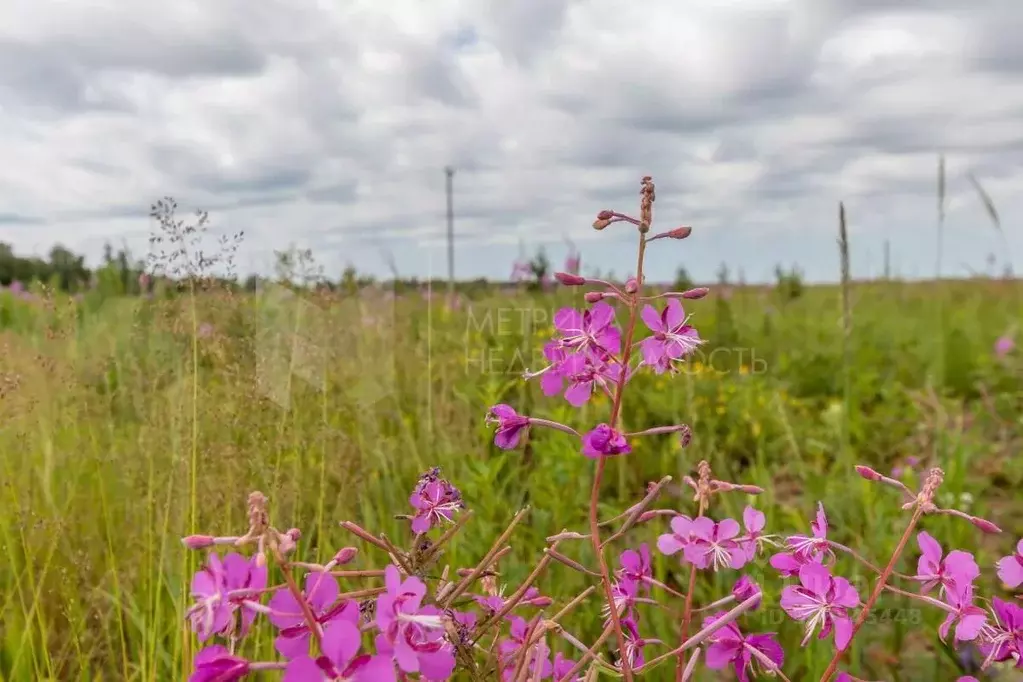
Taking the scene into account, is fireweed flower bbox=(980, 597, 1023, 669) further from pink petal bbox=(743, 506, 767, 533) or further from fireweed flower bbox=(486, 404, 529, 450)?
fireweed flower bbox=(486, 404, 529, 450)

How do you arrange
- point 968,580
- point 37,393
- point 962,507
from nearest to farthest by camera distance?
1. point 968,580
2. point 37,393
3. point 962,507

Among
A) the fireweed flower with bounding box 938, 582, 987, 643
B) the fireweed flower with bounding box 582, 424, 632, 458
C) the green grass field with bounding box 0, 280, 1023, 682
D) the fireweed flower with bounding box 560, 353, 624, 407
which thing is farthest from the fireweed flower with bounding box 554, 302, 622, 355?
the green grass field with bounding box 0, 280, 1023, 682

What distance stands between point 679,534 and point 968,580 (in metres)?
0.32

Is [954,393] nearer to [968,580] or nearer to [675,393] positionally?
[675,393]

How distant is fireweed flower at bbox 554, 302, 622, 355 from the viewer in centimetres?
89

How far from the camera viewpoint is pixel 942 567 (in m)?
0.99

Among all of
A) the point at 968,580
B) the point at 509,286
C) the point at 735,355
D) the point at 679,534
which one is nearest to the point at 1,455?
the point at 679,534

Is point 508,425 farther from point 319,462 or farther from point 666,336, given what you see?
point 319,462

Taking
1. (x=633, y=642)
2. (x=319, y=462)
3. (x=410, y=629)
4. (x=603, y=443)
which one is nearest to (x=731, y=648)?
(x=633, y=642)

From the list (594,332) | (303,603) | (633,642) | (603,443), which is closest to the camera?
(303,603)

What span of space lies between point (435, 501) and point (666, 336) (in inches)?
12.3

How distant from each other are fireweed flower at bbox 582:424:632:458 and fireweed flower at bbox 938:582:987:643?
0.45 metres

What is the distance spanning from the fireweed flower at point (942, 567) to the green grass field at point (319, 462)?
0.68 meters

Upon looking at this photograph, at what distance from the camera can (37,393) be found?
6.77 ft
